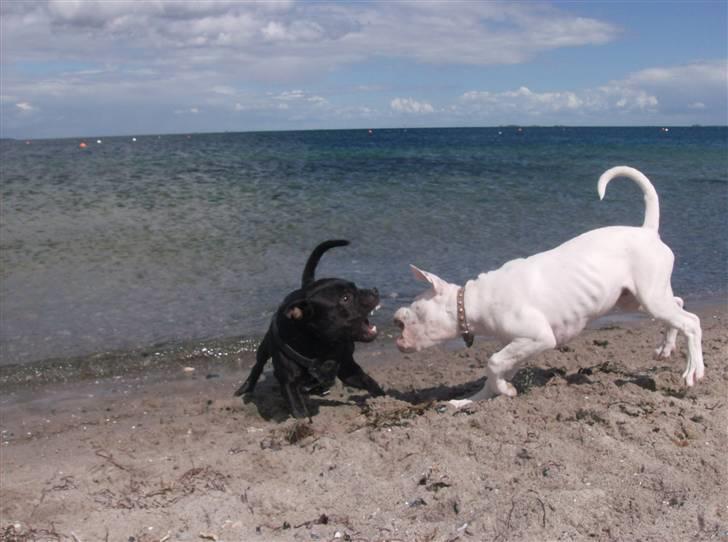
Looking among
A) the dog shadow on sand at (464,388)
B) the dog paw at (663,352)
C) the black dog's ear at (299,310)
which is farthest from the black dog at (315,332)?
the dog paw at (663,352)

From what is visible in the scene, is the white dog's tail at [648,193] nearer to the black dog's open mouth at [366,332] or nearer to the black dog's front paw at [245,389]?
the black dog's open mouth at [366,332]

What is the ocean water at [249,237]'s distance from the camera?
9.09 m

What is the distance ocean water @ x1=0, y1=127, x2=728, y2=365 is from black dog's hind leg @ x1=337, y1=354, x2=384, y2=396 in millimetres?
2407

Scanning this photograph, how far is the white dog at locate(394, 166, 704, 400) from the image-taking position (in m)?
5.43

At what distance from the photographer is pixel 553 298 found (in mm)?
5449

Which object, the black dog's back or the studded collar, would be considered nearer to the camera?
the studded collar

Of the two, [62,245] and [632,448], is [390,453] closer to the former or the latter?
[632,448]

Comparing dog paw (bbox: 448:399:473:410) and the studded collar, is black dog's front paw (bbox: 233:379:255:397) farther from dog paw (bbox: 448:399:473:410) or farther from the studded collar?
the studded collar

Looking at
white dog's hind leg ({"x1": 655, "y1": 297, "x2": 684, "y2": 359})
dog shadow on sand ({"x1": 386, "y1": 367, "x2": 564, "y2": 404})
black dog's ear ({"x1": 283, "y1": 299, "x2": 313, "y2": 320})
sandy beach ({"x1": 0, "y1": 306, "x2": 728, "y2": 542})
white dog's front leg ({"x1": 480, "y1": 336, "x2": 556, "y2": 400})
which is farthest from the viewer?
white dog's hind leg ({"x1": 655, "y1": 297, "x2": 684, "y2": 359})

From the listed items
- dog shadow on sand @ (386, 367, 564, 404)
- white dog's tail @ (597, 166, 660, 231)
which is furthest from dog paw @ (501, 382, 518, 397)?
white dog's tail @ (597, 166, 660, 231)

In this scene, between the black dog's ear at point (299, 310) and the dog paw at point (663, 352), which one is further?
the dog paw at point (663, 352)

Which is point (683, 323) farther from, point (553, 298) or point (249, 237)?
point (249, 237)

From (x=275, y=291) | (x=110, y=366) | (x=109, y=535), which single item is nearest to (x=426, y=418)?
(x=109, y=535)

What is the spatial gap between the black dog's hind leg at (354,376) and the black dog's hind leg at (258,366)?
596mm
